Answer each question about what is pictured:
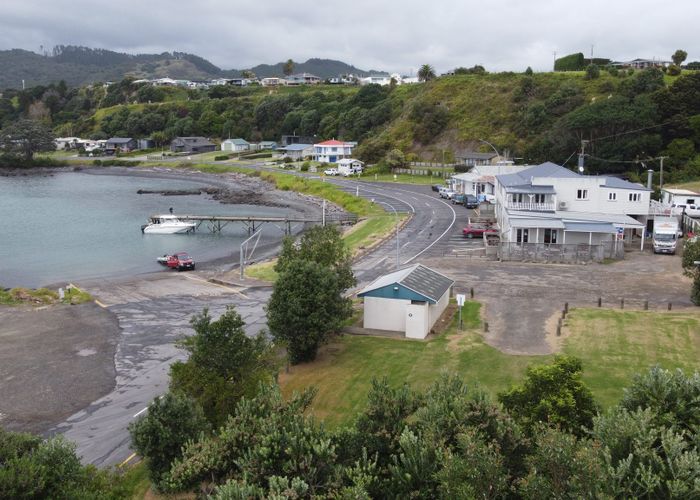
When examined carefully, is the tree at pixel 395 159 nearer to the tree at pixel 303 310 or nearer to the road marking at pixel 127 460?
the tree at pixel 303 310

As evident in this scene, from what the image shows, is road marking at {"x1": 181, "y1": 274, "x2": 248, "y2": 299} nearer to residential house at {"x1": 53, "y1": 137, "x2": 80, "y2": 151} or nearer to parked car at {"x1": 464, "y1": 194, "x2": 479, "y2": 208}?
parked car at {"x1": 464, "y1": 194, "x2": 479, "y2": 208}

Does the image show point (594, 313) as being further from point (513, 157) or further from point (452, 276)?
point (513, 157)

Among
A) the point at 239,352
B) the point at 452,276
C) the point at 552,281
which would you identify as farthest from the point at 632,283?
the point at 239,352

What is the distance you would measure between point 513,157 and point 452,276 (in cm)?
6514

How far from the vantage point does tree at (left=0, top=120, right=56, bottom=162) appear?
148 m

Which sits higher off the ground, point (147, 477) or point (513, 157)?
point (513, 157)

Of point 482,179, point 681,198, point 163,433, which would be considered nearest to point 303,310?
point 163,433

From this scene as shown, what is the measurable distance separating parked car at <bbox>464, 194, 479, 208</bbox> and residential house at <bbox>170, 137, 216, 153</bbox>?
102679 millimetres

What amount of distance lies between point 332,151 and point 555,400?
360 ft

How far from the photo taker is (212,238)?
7150 cm

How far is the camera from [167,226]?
243ft

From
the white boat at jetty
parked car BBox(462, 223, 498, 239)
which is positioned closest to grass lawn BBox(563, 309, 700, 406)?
parked car BBox(462, 223, 498, 239)

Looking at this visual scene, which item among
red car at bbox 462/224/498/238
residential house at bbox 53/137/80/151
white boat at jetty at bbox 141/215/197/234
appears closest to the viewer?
red car at bbox 462/224/498/238

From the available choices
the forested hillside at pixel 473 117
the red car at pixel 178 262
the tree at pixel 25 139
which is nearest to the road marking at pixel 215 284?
the red car at pixel 178 262
